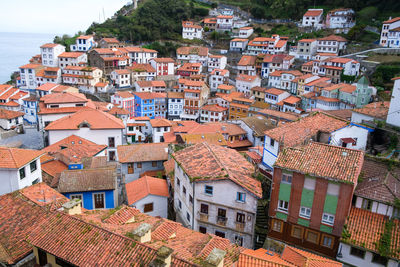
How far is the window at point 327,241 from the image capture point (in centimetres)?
1611

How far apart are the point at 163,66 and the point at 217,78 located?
15.9 meters

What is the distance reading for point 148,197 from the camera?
72.0 feet

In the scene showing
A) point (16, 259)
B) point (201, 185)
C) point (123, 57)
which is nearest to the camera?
point (16, 259)

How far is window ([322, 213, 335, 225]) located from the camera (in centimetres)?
1595

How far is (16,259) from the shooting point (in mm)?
12297

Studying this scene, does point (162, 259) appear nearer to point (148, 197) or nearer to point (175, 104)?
point (148, 197)

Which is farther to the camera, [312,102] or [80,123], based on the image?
[312,102]

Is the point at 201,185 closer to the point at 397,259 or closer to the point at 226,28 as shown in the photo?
the point at 397,259

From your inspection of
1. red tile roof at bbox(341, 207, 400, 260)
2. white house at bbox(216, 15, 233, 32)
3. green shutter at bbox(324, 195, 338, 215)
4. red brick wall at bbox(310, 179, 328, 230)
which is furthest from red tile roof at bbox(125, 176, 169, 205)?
white house at bbox(216, 15, 233, 32)

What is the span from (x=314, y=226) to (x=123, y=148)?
19.7m

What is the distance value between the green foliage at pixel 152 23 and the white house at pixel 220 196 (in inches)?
3652

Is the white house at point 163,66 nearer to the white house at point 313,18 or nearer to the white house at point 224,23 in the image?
the white house at point 224,23

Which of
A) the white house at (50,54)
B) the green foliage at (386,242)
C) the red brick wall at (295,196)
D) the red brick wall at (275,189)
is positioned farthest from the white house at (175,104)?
the green foliage at (386,242)

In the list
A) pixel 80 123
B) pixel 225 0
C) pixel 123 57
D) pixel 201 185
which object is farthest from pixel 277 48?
pixel 201 185
